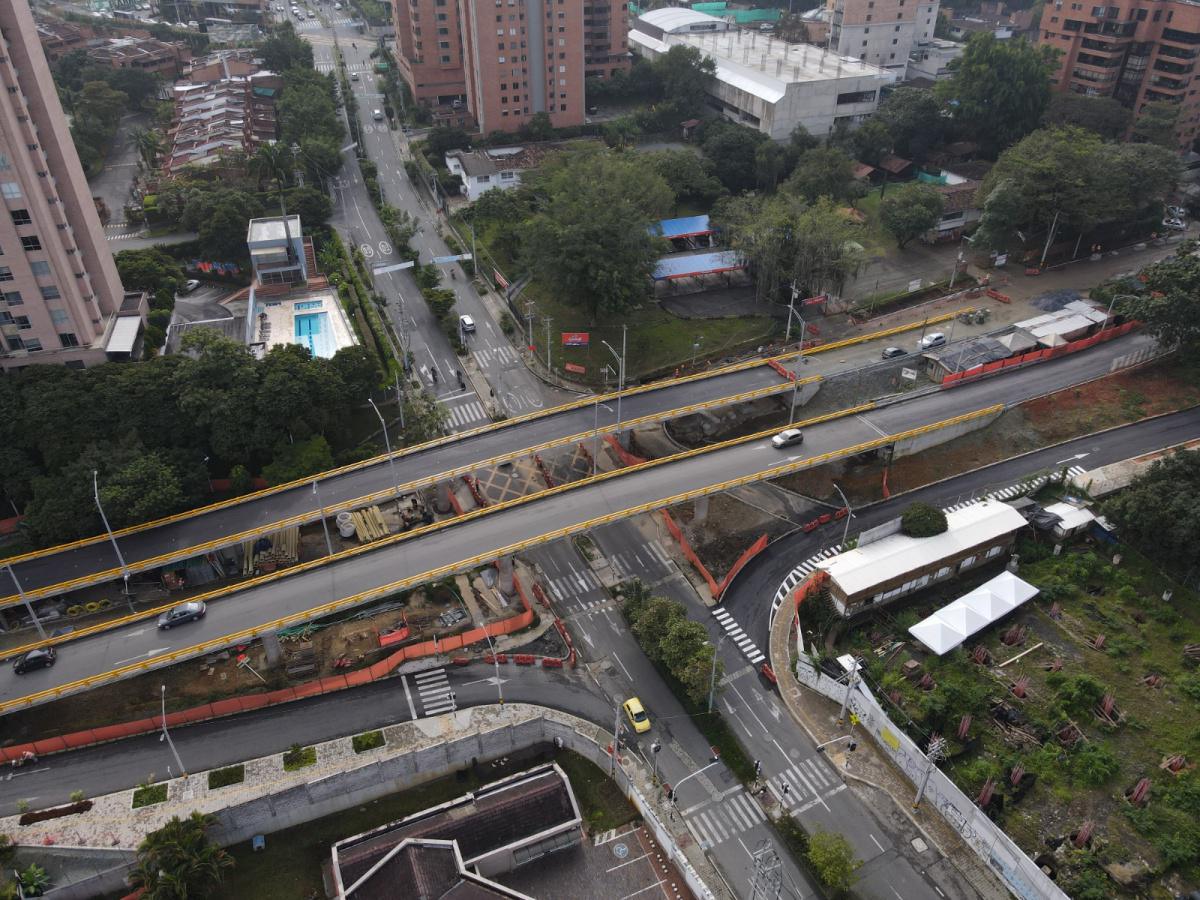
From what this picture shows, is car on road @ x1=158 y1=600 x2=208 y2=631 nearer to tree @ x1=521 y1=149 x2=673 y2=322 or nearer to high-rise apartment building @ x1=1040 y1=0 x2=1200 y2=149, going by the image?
tree @ x1=521 y1=149 x2=673 y2=322

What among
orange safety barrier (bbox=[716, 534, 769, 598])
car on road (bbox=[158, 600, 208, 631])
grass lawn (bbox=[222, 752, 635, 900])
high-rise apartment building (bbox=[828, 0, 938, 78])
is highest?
high-rise apartment building (bbox=[828, 0, 938, 78])

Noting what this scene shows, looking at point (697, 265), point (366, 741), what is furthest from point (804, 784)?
point (697, 265)

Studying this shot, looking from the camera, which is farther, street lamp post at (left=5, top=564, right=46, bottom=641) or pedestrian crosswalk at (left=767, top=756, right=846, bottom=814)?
street lamp post at (left=5, top=564, right=46, bottom=641)

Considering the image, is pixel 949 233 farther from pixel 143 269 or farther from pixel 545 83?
pixel 143 269

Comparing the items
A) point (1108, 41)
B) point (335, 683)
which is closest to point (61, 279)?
point (335, 683)

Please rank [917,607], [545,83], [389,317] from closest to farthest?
[917,607] < [389,317] < [545,83]

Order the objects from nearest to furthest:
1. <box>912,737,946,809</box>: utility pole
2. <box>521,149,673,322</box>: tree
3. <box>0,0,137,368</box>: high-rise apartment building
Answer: <box>912,737,946,809</box>: utility pole
<box>0,0,137,368</box>: high-rise apartment building
<box>521,149,673,322</box>: tree

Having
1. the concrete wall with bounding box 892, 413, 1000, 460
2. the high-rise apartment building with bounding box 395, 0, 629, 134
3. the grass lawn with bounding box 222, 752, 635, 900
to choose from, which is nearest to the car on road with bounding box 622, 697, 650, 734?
the grass lawn with bounding box 222, 752, 635, 900

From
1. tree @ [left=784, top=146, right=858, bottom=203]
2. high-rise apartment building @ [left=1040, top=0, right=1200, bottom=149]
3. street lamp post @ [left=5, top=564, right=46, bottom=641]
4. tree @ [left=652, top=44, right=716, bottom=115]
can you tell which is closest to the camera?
street lamp post @ [left=5, top=564, right=46, bottom=641]
